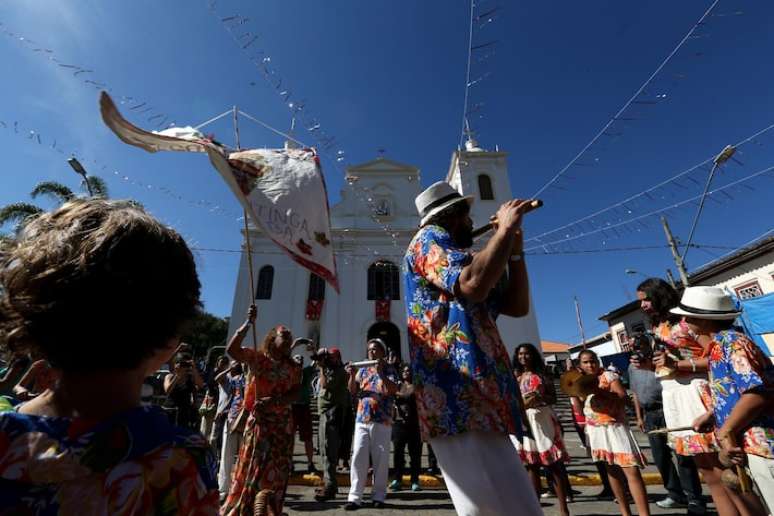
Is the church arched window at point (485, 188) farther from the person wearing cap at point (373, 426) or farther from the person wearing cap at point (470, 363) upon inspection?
the person wearing cap at point (470, 363)

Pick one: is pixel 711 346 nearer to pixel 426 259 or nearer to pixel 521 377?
pixel 426 259

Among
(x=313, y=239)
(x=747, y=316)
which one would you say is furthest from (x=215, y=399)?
(x=747, y=316)

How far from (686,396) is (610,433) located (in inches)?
31.0

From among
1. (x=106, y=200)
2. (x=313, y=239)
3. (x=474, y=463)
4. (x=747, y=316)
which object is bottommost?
(x=474, y=463)

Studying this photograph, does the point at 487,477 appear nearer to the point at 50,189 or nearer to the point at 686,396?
the point at 686,396

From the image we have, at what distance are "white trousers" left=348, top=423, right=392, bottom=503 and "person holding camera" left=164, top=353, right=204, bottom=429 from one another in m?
3.18

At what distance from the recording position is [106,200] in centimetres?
92

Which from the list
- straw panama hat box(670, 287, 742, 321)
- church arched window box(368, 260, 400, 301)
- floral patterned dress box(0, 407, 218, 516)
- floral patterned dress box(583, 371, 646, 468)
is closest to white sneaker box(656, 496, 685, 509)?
floral patterned dress box(583, 371, 646, 468)

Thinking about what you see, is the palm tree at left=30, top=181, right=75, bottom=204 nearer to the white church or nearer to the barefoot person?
the white church

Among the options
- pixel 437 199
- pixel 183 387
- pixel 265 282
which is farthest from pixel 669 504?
pixel 265 282

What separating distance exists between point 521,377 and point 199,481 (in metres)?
4.52

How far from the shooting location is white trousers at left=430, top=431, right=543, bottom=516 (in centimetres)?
138

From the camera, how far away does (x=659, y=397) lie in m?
4.57

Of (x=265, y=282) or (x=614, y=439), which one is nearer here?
(x=614, y=439)
